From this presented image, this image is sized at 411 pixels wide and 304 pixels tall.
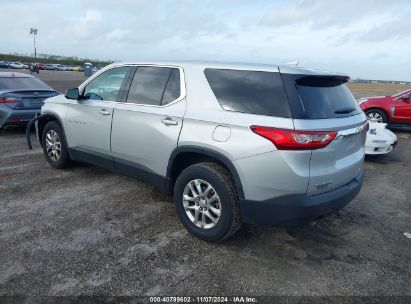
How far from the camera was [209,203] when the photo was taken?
356cm

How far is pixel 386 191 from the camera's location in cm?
566

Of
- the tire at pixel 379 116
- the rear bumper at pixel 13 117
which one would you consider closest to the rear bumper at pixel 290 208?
the rear bumper at pixel 13 117

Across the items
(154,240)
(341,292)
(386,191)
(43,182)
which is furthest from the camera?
(386,191)

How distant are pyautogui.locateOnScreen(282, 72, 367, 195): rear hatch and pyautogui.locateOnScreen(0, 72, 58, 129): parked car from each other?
6.63m

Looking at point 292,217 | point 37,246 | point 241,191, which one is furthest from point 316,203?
point 37,246

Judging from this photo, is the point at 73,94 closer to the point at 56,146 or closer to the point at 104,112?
the point at 104,112

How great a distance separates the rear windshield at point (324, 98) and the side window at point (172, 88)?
1323 mm

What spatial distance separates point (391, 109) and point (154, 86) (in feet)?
29.9

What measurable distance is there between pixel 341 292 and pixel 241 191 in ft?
3.82

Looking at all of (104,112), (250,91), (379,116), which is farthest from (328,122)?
(379,116)

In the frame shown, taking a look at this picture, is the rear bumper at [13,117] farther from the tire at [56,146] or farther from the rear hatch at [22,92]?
the tire at [56,146]

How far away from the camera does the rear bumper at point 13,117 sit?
7.77 meters

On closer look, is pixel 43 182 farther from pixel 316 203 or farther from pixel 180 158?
pixel 316 203

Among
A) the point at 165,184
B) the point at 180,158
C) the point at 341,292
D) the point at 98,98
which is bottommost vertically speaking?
the point at 341,292
